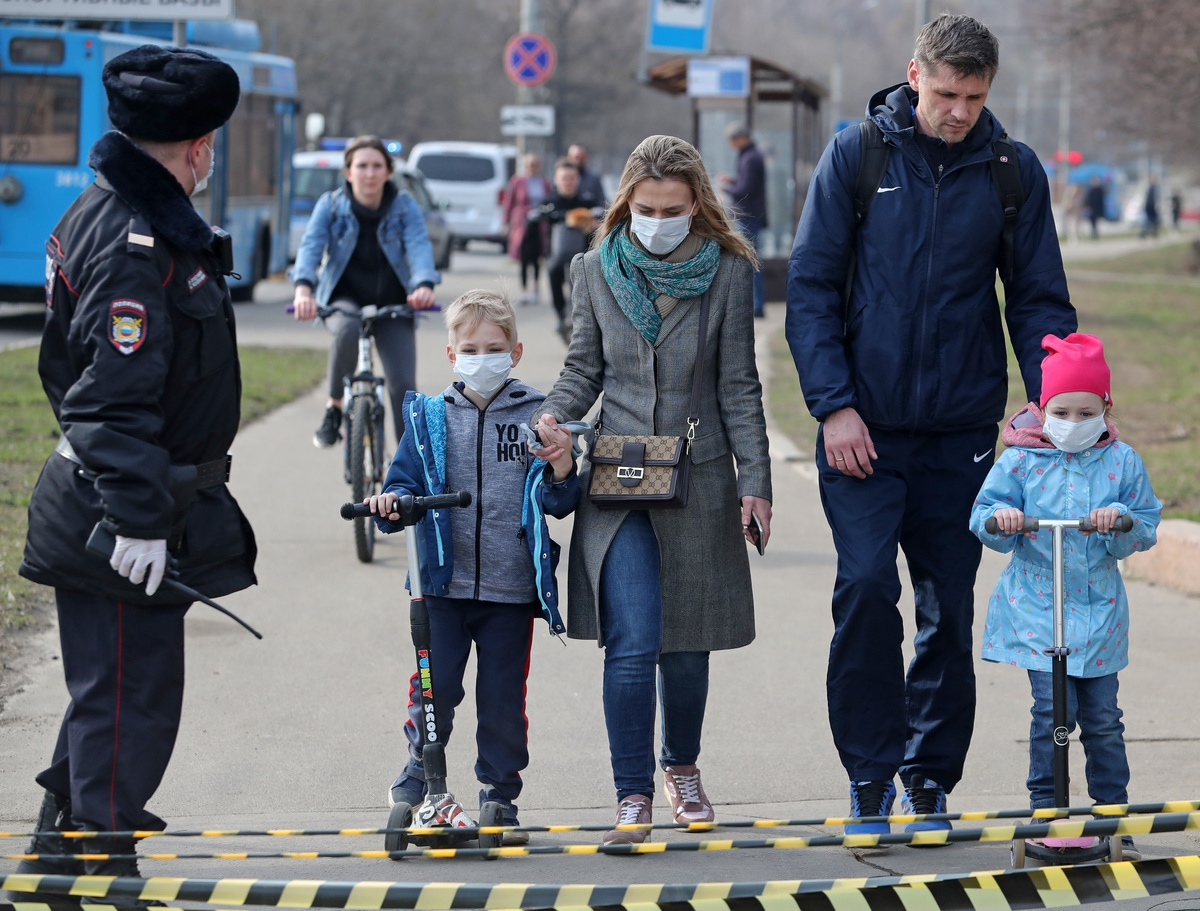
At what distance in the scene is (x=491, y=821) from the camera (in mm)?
4086

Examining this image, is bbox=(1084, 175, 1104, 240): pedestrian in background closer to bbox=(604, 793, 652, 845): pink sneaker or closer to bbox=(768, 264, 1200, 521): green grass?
bbox=(768, 264, 1200, 521): green grass

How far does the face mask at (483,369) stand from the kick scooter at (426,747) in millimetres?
376

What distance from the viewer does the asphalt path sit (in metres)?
4.14

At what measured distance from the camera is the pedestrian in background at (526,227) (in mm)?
19688

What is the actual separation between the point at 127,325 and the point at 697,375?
153cm

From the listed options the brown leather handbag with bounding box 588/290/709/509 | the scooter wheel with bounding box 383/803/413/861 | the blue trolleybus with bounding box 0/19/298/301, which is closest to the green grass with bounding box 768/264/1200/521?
the brown leather handbag with bounding box 588/290/709/509

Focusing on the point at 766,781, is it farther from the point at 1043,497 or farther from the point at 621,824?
Answer: the point at 1043,497

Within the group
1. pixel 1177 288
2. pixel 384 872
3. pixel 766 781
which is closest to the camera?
pixel 384 872

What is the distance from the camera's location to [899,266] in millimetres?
4211

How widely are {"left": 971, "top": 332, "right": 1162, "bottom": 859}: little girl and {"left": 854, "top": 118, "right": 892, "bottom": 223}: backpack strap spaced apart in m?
0.57

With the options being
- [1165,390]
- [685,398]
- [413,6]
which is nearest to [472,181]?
[1165,390]

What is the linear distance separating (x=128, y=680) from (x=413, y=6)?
56793mm

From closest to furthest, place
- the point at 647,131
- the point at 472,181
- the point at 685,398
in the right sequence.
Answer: the point at 685,398 → the point at 472,181 → the point at 647,131

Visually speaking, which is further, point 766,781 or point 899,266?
point 766,781
